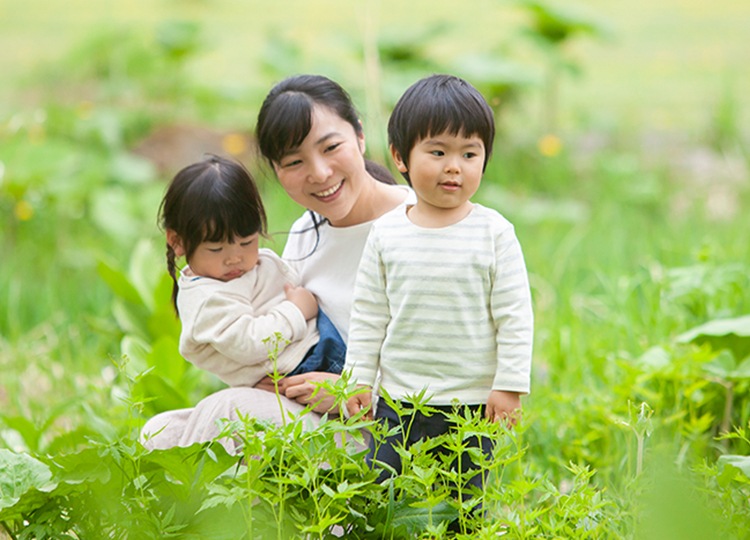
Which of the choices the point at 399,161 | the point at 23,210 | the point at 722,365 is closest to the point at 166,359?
the point at 399,161

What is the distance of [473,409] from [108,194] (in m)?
3.29

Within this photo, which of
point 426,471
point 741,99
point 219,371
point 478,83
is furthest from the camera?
point 741,99

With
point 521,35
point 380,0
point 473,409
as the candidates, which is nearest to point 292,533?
point 473,409

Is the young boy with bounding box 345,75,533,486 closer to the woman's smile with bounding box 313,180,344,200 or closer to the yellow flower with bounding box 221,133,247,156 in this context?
the woman's smile with bounding box 313,180,344,200

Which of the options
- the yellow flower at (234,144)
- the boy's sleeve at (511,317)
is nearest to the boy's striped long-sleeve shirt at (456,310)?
the boy's sleeve at (511,317)

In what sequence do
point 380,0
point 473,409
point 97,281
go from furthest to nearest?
point 380,0 → point 97,281 → point 473,409

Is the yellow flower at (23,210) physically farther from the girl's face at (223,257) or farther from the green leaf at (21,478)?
the green leaf at (21,478)

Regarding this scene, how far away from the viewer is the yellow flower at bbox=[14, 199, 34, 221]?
14.8ft

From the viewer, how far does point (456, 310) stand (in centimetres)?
186

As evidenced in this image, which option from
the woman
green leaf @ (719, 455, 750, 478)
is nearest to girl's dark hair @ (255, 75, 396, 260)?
the woman

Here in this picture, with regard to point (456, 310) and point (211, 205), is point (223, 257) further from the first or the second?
point (456, 310)

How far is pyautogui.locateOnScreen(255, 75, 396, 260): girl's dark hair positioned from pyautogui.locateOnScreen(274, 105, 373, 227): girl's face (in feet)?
0.05

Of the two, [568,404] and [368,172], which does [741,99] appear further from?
[368,172]

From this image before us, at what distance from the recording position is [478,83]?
18.2 ft
